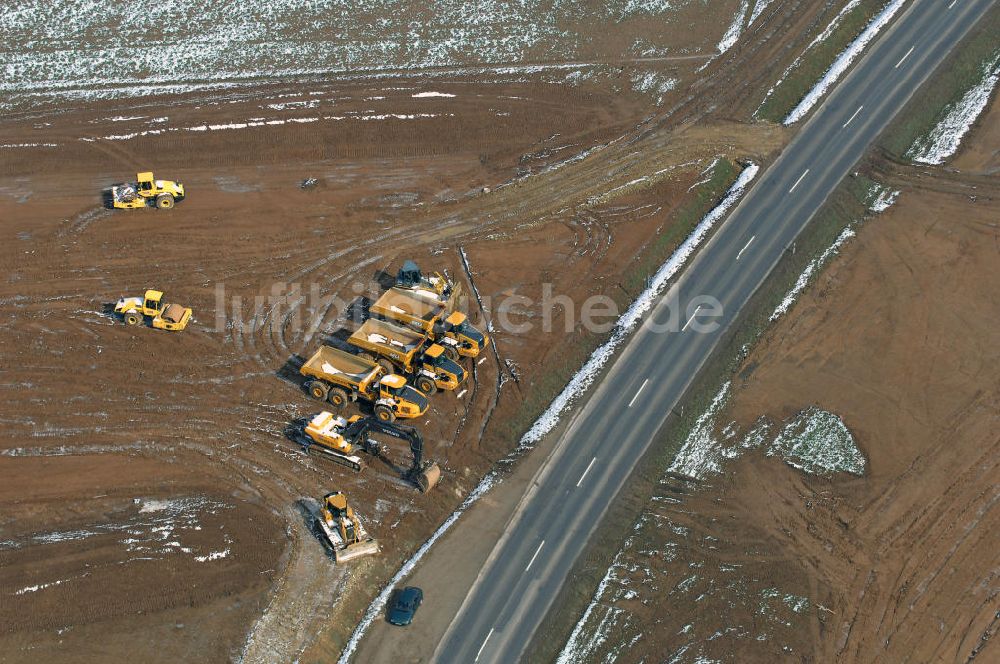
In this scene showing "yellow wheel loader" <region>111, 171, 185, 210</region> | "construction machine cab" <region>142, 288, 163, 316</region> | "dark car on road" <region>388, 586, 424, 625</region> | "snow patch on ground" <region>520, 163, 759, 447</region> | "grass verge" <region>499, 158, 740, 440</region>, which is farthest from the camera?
"yellow wheel loader" <region>111, 171, 185, 210</region>

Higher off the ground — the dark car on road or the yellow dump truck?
the yellow dump truck

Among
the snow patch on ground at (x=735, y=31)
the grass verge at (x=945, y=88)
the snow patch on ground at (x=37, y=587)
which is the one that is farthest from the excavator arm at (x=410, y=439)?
the snow patch on ground at (x=735, y=31)

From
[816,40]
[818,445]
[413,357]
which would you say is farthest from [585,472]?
[816,40]

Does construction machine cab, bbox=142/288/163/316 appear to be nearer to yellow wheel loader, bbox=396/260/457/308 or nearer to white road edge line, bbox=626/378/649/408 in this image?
yellow wheel loader, bbox=396/260/457/308

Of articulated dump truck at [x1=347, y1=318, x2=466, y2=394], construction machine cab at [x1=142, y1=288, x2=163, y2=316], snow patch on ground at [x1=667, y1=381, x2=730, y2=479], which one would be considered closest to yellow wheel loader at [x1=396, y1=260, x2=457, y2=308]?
articulated dump truck at [x1=347, y1=318, x2=466, y2=394]

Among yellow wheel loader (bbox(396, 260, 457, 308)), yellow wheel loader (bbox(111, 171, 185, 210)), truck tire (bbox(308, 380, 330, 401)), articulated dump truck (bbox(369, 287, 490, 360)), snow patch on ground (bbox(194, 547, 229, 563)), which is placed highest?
yellow wheel loader (bbox(396, 260, 457, 308))

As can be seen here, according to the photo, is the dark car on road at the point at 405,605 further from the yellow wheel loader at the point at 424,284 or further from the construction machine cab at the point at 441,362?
the yellow wheel loader at the point at 424,284

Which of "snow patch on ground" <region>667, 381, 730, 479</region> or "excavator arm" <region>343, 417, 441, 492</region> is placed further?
"snow patch on ground" <region>667, 381, 730, 479</region>

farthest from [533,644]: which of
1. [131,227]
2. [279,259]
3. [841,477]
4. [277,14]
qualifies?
[277,14]

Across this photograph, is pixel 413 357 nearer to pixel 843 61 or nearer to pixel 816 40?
pixel 843 61
